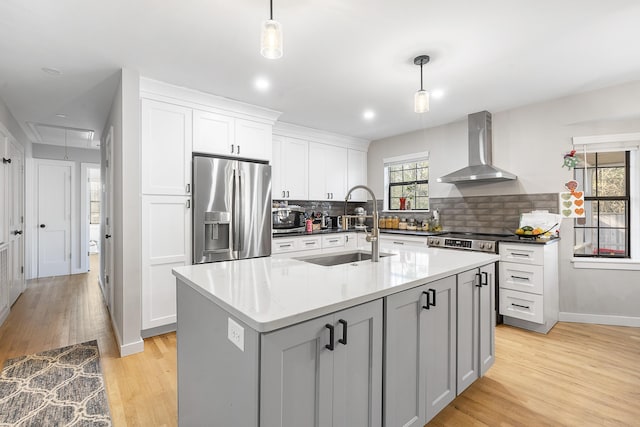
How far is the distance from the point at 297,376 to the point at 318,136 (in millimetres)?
4123

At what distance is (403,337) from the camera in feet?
4.76

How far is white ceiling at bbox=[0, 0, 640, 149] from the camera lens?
6.16ft

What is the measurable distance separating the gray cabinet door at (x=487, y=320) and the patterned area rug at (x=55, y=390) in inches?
93.3

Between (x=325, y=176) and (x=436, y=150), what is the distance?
1699 millimetres

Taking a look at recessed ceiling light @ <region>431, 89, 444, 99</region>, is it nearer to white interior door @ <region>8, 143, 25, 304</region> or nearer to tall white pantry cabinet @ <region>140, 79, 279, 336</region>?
tall white pantry cabinet @ <region>140, 79, 279, 336</region>

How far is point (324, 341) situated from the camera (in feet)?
3.65

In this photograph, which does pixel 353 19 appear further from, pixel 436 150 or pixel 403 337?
pixel 436 150

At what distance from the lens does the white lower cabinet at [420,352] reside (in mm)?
1393

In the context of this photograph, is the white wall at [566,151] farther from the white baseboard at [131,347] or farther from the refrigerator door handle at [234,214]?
the white baseboard at [131,347]

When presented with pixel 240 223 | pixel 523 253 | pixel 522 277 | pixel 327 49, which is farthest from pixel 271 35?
pixel 522 277

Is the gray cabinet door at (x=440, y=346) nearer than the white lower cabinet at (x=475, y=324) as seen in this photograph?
Yes

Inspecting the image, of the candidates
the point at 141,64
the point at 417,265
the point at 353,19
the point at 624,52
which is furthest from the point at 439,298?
the point at 141,64

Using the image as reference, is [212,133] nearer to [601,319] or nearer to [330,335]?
[330,335]

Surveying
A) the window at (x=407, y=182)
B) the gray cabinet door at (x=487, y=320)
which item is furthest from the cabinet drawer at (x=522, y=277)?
the window at (x=407, y=182)
